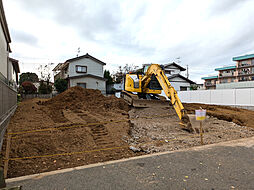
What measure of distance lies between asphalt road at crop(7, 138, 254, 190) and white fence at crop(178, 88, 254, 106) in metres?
9.88

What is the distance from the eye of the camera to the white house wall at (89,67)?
76.4 feet

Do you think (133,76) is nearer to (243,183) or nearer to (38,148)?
(38,148)

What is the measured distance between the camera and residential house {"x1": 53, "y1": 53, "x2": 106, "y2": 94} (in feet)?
74.9

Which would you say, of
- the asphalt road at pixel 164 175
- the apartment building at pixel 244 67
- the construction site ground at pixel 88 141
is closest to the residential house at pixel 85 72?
the construction site ground at pixel 88 141

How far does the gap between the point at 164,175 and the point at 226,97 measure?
506 inches

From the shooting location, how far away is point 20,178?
9.50 ft

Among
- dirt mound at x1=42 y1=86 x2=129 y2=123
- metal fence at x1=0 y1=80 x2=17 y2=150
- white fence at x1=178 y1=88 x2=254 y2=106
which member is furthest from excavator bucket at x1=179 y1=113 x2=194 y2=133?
white fence at x1=178 y1=88 x2=254 y2=106

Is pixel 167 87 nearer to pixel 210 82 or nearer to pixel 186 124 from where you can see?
pixel 186 124

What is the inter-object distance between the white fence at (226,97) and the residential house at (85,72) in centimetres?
1317

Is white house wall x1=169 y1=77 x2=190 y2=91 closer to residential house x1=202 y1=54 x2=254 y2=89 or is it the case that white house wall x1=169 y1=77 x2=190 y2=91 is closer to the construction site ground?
residential house x1=202 y1=54 x2=254 y2=89

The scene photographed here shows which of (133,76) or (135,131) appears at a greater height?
(133,76)

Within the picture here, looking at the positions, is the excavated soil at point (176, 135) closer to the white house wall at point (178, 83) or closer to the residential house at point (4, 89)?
the residential house at point (4, 89)

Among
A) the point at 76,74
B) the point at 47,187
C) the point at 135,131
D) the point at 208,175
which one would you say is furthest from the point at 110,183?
the point at 76,74

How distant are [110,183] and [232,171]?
2.42 m
